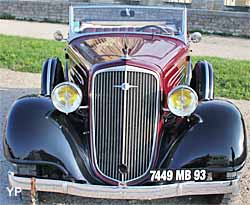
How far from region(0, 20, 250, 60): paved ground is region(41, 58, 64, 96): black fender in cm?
799

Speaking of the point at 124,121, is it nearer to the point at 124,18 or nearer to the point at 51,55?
the point at 124,18

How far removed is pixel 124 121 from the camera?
4527mm

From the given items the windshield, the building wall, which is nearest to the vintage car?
the windshield

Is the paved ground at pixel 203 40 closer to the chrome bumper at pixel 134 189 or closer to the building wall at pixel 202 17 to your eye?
the building wall at pixel 202 17

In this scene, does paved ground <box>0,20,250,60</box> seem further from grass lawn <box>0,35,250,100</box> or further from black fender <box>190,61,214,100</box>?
black fender <box>190,61,214,100</box>

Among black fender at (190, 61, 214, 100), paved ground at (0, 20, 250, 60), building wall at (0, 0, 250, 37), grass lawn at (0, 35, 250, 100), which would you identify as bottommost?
black fender at (190, 61, 214, 100)

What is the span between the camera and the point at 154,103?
4.63 metres

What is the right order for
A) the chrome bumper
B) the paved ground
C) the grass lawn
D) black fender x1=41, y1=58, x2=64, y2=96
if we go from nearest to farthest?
the chrome bumper → black fender x1=41, y1=58, x2=64, y2=96 → the grass lawn → the paved ground

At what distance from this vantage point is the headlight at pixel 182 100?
462cm

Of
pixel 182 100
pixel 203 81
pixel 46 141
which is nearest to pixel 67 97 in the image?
pixel 46 141

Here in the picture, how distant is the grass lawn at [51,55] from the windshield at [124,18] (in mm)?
2868

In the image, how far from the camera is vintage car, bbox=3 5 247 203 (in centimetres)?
438

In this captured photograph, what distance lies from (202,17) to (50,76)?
43.0 ft

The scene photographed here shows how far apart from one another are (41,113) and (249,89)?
5665mm
